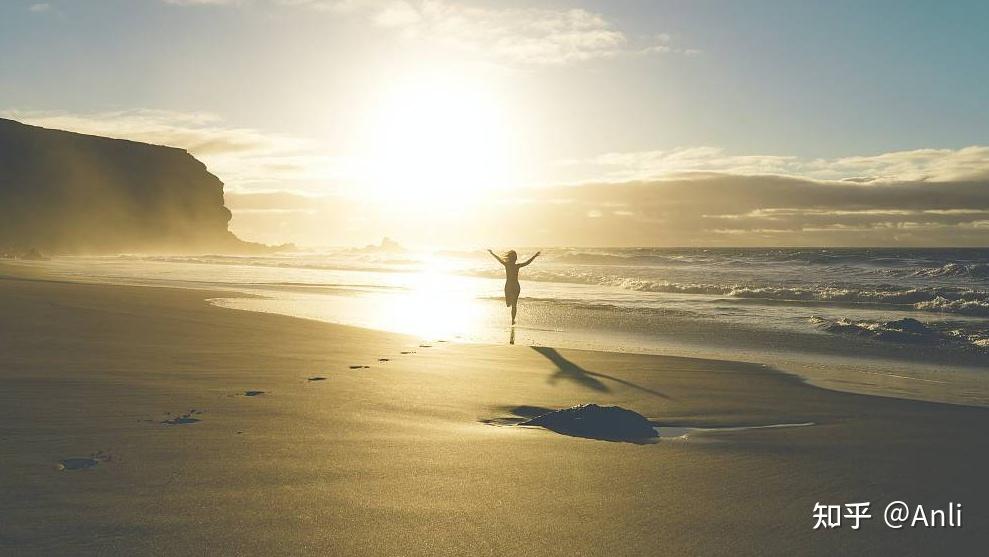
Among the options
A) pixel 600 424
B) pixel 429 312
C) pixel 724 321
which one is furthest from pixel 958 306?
pixel 600 424

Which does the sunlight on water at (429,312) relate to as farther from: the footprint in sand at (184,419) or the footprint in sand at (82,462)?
the footprint in sand at (82,462)

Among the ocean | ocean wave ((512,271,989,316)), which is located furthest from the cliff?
ocean wave ((512,271,989,316))

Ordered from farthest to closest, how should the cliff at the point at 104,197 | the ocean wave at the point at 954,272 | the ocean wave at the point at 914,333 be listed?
the cliff at the point at 104,197, the ocean wave at the point at 954,272, the ocean wave at the point at 914,333

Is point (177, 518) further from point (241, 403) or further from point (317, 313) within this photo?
point (317, 313)

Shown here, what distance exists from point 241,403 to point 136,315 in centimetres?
903

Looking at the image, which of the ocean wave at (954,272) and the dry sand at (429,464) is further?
the ocean wave at (954,272)

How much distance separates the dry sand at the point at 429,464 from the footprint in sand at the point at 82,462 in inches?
0.7

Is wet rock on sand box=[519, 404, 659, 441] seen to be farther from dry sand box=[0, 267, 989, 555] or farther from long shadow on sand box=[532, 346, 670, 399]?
long shadow on sand box=[532, 346, 670, 399]

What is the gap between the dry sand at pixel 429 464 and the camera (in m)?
2.96

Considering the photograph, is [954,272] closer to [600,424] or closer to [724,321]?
[724,321]

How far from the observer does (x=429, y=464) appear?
4020 millimetres

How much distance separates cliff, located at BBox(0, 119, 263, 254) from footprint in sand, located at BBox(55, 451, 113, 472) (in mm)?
98565

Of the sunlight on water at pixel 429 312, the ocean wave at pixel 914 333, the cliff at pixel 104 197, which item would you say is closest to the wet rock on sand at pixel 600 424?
the sunlight on water at pixel 429 312

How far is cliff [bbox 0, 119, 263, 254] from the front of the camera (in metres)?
98.5
